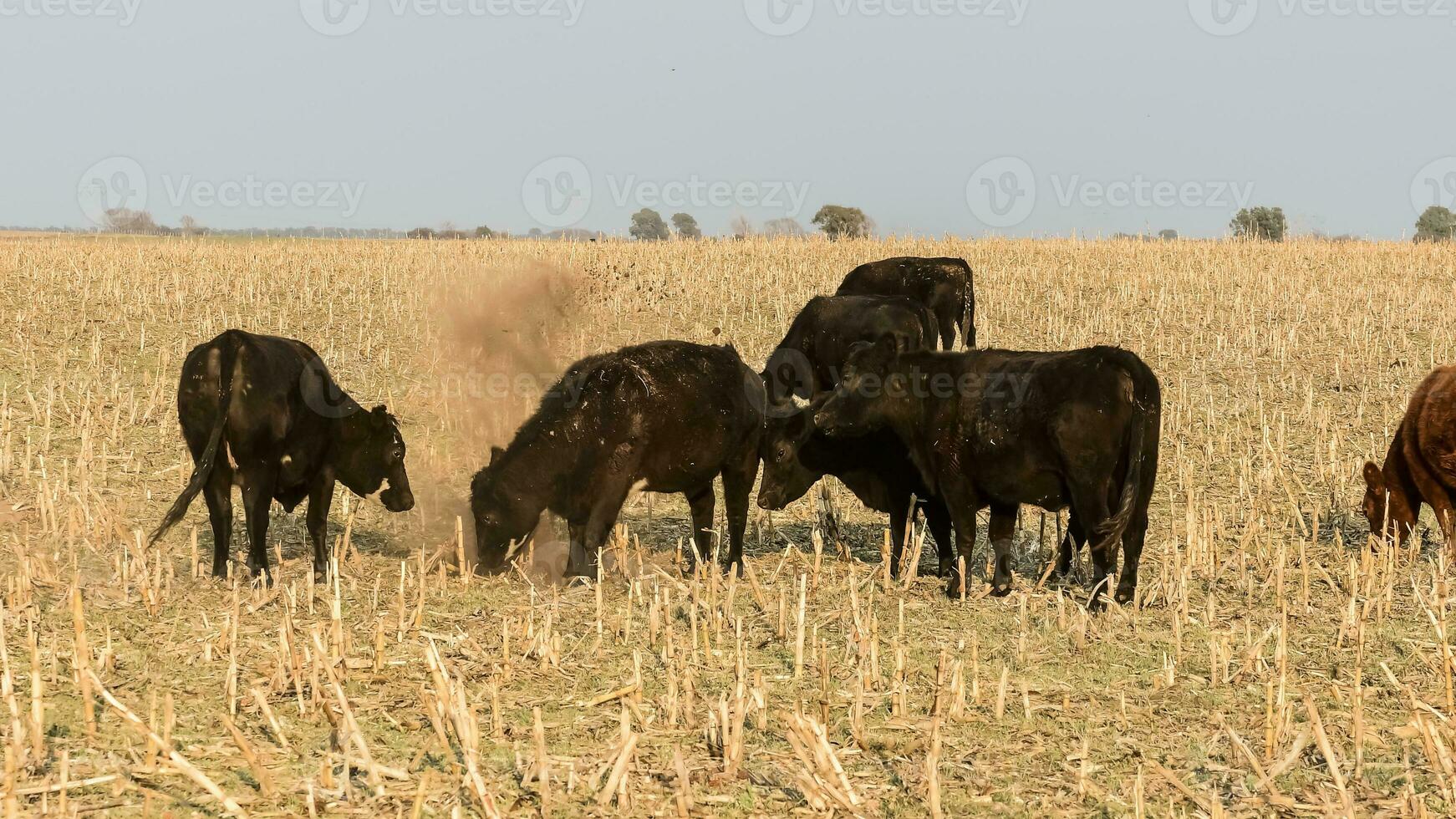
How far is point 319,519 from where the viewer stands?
923cm

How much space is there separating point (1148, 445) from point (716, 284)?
1578 cm

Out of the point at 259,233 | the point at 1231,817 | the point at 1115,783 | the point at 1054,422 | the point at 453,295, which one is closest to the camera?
the point at 1231,817

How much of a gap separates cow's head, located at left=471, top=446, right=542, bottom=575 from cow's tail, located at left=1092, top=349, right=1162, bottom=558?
157 inches

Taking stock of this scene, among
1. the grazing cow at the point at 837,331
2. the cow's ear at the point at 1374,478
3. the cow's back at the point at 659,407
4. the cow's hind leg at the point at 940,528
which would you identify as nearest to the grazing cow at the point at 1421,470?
the cow's ear at the point at 1374,478

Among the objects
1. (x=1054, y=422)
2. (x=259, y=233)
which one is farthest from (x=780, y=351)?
(x=259, y=233)

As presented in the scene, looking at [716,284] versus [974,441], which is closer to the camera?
[974,441]

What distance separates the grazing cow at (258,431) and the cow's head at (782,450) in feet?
9.99

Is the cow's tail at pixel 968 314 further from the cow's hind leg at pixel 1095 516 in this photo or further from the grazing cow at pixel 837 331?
the cow's hind leg at pixel 1095 516

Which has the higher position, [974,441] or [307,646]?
[974,441]

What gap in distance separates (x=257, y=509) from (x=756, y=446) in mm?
3709

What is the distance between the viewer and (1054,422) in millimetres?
8523

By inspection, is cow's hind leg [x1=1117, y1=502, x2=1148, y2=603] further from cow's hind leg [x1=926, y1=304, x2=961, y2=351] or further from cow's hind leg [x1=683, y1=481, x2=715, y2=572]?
cow's hind leg [x1=926, y1=304, x2=961, y2=351]

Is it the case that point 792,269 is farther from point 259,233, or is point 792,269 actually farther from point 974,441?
point 259,233

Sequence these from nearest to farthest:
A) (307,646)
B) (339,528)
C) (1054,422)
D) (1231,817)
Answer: (1231,817) → (307,646) → (1054,422) → (339,528)
